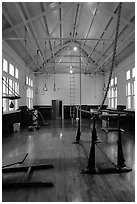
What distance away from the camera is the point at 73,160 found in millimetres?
3553

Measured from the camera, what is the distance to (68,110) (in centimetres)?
1392

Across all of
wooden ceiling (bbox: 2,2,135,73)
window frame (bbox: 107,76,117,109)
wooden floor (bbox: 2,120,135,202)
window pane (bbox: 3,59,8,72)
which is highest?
wooden ceiling (bbox: 2,2,135,73)

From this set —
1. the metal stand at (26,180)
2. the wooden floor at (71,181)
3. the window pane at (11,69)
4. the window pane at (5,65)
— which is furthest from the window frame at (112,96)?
the metal stand at (26,180)

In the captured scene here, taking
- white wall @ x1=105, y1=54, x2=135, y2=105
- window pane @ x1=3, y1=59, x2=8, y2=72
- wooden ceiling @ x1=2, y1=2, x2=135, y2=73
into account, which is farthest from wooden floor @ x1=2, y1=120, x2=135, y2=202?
white wall @ x1=105, y1=54, x2=135, y2=105

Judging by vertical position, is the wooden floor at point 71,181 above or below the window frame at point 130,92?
below

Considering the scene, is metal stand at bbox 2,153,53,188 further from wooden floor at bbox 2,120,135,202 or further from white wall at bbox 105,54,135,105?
white wall at bbox 105,54,135,105

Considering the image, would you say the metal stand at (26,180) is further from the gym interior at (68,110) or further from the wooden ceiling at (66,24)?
the wooden ceiling at (66,24)

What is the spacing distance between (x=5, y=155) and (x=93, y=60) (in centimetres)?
1059

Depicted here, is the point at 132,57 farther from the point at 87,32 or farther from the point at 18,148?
the point at 18,148

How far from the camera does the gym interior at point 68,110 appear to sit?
2.39 m

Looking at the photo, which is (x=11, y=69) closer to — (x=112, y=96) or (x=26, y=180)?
(x=26, y=180)

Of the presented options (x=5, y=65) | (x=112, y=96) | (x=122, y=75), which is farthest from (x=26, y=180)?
(x=112, y=96)

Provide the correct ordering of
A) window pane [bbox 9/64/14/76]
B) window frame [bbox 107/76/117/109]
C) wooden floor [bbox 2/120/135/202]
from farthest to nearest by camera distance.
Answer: window frame [bbox 107/76/117/109] < window pane [bbox 9/64/14/76] < wooden floor [bbox 2/120/135/202]

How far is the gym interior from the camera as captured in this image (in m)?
2.39
